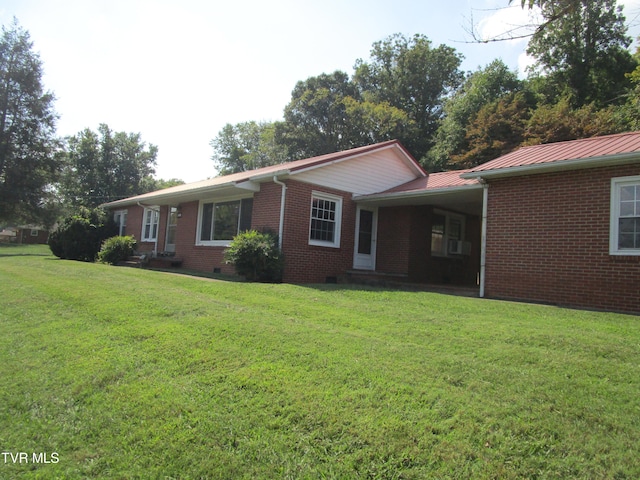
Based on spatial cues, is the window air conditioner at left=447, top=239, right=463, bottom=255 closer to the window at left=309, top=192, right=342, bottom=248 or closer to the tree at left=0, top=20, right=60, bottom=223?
the window at left=309, top=192, right=342, bottom=248

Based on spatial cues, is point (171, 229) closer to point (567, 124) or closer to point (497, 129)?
point (497, 129)

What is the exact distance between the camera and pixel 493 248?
392 inches

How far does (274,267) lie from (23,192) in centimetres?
3123

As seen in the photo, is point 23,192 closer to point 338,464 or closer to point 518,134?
point 518,134

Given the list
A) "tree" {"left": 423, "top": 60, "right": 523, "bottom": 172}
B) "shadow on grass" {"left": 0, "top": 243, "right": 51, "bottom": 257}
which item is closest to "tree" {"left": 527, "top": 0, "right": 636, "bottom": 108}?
"tree" {"left": 423, "top": 60, "right": 523, "bottom": 172}

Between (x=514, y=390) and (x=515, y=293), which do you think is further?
(x=515, y=293)

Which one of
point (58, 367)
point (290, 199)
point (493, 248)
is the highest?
point (290, 199)

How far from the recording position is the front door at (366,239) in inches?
561

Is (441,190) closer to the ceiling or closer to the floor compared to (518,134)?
closer to the floor

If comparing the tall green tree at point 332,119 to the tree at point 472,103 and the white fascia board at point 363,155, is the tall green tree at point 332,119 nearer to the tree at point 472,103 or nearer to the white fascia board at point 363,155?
the tree at point 472,103

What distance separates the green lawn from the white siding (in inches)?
275

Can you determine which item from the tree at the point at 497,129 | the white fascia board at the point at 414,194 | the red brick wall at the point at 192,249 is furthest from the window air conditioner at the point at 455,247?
the tree at the point at 497,129

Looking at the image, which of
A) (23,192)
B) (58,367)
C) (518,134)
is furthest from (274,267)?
(23,192)

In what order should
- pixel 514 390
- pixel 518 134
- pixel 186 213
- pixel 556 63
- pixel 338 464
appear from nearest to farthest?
pixel 338 464
pixel 514 390
pixel 186 213
pixel 518 134
pixel 556 63
